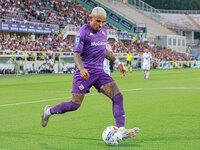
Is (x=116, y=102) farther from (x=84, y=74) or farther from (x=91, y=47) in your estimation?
(x=91, y=47)

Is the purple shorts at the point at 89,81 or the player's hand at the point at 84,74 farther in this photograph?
the purple shorts at the point at 89,81

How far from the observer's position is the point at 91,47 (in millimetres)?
6973

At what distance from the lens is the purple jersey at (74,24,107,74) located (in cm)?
690

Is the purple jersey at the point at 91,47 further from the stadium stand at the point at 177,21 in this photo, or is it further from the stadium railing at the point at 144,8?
the stadium stand at the point at 177,21

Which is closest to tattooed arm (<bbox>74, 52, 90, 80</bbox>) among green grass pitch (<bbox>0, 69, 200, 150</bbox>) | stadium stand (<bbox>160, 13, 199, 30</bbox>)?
green grass pitch (<bbox>0, 69, 200, 150</bbox>)

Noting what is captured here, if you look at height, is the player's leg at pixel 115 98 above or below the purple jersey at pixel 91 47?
below

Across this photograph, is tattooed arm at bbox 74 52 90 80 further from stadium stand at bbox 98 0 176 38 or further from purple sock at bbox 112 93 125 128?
stadium stand at bbox 98 0 176 38

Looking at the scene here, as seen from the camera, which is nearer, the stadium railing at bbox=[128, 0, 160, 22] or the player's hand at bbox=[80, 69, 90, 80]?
the player's hand at bbox=[80, 69, 90, 80]

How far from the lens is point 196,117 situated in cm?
966

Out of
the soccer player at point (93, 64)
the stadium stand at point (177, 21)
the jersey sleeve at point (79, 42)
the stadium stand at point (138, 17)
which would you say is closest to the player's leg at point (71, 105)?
the soccer player at point (93, 64)

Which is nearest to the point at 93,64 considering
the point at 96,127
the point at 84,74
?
the point at 84,74

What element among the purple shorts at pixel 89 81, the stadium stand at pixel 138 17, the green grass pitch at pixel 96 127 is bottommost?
the green grass pitch at pixel 96 127

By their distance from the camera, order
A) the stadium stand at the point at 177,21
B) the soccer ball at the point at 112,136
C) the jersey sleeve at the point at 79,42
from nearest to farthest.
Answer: the soccer ball at the point at 112,136
the jersey sleeve at the point at 79,42
the stadium stand at the point at 177,21

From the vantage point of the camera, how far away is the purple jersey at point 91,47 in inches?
272
